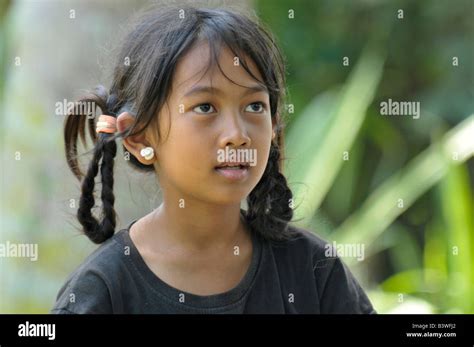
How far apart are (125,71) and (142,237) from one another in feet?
0.91

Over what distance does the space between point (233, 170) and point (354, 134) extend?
914 millimetres

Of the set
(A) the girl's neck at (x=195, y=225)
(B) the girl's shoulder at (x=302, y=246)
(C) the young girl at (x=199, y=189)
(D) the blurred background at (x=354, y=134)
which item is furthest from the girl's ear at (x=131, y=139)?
(D) the blurred background at (x=354, y=134)

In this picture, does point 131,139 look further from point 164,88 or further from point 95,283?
point 95,283

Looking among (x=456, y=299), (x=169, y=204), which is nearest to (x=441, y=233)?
(x=456, y=299)

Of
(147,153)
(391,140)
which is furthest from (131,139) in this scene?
(391,140)

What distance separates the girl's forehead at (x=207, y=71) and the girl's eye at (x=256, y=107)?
0.03m

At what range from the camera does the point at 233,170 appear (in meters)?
1.26

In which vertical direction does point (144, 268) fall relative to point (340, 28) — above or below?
below

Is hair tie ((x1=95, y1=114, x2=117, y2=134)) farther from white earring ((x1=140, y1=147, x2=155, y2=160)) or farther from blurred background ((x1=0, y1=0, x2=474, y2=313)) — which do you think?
blurred background ((x1=0, y1=0, x2=474, y2=313))

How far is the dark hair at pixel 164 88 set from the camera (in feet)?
4.20
